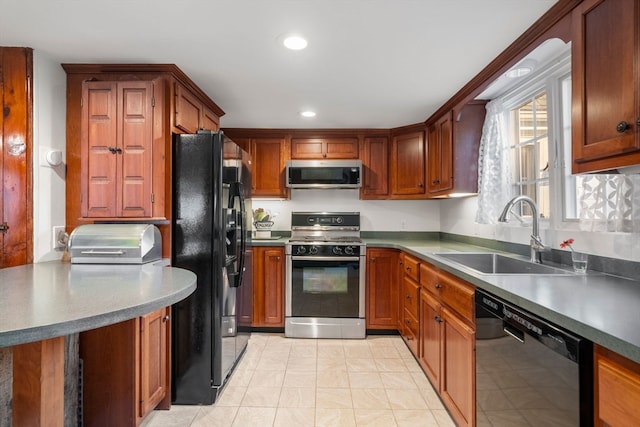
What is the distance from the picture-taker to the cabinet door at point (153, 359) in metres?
1.77

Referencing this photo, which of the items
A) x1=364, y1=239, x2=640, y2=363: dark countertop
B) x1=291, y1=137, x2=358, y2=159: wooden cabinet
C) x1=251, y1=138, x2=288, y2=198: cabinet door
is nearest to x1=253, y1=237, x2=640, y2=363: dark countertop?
x1=364, y1=239, x2=640, y2=363: dark countertop

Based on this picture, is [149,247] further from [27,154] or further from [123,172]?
[27,154]

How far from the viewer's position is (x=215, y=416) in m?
1.99

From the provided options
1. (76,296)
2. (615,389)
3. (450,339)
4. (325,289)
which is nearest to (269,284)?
(325,289)

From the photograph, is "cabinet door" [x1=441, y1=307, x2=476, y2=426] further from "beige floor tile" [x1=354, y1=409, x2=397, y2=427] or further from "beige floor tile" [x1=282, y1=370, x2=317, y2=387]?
"beige floor tile" [x1=282, y1=370, x2=317, y2=387]

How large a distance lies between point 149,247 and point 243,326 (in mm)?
1238

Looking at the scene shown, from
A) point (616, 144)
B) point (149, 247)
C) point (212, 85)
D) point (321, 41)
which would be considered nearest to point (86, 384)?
point (149, 247)

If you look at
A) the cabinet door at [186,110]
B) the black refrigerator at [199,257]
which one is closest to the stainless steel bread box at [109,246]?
the black refrigerator at [199,257]

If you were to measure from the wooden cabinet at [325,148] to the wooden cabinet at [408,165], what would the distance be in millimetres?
466

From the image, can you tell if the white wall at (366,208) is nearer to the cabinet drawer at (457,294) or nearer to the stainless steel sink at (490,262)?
the stainless steel sink at (490,262)

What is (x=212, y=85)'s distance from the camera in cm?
241

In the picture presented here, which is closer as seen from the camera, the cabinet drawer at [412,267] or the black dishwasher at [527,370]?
the black dishwasher at [527,370]

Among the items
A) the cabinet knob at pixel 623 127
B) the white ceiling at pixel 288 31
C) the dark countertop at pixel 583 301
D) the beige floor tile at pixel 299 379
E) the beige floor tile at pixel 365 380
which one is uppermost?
the white ceiling at pixel 288 31

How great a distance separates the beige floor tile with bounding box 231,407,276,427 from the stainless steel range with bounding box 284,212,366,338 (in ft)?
3.94
